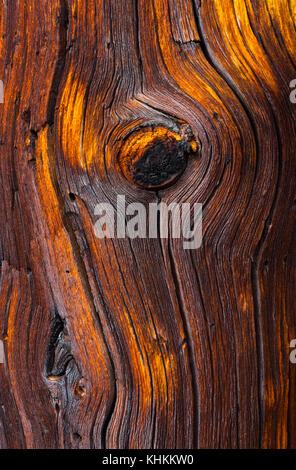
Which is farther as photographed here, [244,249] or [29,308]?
[29,308]

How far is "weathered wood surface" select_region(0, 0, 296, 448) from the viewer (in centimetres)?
93

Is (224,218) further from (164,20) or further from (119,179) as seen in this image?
(164,20)

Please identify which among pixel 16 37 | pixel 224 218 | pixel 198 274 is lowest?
pixel 198 274

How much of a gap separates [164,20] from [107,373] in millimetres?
941

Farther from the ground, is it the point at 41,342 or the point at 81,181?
the point at 81,181

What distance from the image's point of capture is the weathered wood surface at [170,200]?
93cm

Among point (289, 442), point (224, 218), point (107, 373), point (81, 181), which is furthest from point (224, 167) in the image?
point (289, 442)

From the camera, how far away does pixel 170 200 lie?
3.03 ft

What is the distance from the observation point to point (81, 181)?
95 cm
